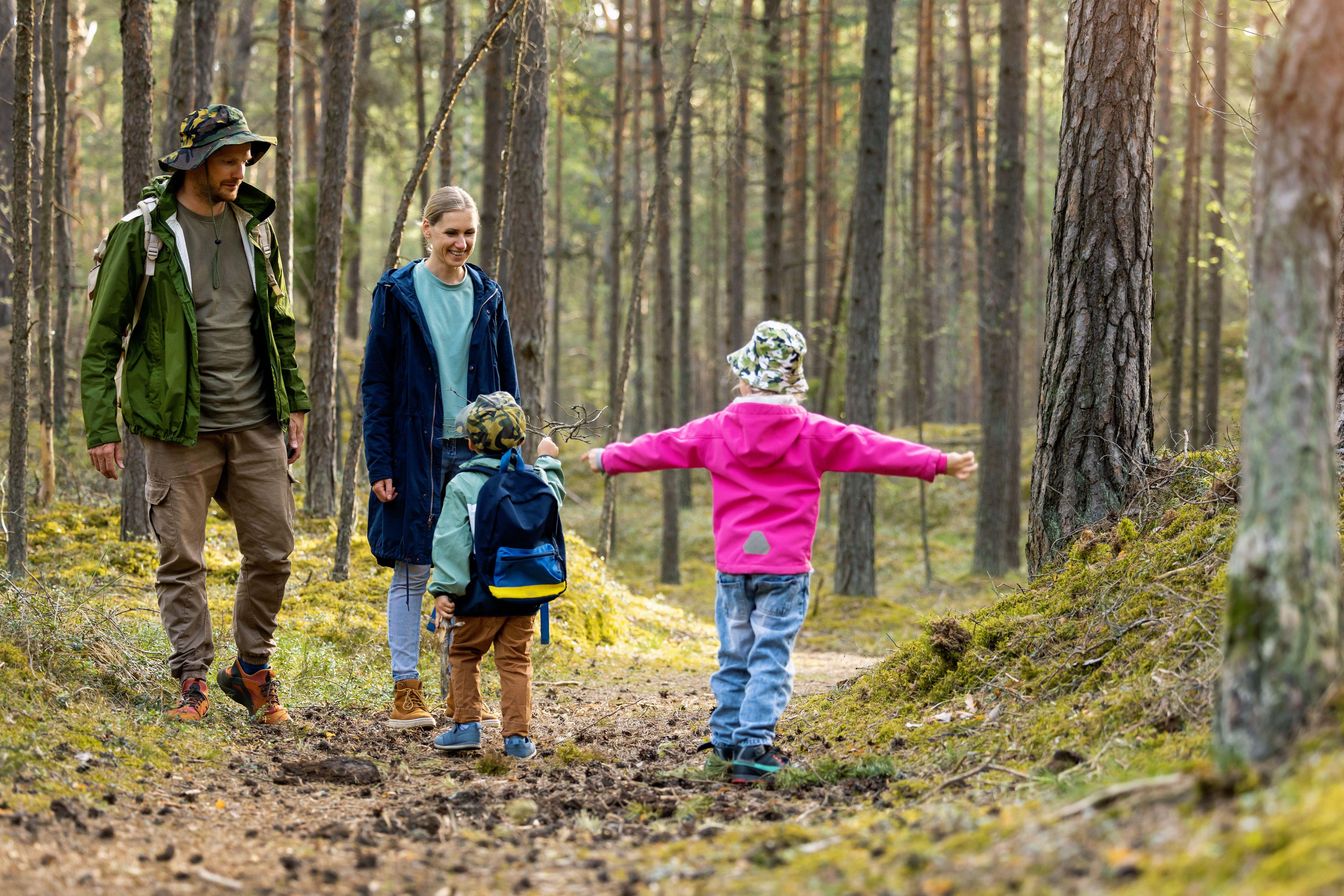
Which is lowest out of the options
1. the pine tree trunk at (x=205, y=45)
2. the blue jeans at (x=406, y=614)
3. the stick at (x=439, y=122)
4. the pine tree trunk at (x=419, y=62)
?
the blue jeans at (x=406, y=614)

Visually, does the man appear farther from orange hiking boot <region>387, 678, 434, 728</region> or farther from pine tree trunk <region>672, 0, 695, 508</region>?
pine tree trunk <region>672, 0, 695, 508</region>

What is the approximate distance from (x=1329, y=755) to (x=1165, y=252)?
23.2 meters

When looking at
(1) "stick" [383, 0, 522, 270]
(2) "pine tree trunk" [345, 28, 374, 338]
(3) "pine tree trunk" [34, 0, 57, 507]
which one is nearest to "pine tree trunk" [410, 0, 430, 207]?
(2) "pine tree trunk" [345, 28, 374, 338]

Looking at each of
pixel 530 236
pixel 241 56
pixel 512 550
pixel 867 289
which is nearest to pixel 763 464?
pixel 512 550

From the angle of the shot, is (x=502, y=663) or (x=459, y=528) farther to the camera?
(x=502, y=663)

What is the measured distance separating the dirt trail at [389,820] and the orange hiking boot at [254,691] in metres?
0.13

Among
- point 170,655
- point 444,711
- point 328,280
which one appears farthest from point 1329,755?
point 328,280

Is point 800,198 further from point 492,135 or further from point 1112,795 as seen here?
point 1112,795

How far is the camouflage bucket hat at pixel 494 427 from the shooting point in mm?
4453

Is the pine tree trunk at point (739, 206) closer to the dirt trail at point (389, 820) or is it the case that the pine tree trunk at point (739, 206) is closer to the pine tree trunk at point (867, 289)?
the pine tree trunk at point (867, 289)

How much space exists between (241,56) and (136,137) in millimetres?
12501

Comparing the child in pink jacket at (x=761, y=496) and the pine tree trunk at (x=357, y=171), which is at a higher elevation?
the pine tree trunk at (x=357, y=171)

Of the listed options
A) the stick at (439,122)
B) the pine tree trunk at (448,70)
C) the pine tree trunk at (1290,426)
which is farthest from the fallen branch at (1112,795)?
the pine tree trunk at (448,70)

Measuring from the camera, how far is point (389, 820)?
138 inches
